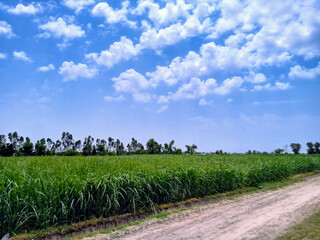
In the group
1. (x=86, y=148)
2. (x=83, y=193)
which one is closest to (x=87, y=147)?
(x=86, y=148)

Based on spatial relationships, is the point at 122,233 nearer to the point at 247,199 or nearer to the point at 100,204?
the point at 100,204

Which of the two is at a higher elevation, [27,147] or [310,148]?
[27,147]

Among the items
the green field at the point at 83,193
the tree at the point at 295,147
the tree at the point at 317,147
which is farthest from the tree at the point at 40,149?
the tree at the point at 317,147

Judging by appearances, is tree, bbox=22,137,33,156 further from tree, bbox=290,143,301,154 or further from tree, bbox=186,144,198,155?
tree, bbox=290,143,301,154

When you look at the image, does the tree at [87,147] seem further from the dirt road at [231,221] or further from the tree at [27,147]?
the dirt road at [231,221]

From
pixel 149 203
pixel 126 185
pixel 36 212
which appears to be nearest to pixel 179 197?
pixel 149 203

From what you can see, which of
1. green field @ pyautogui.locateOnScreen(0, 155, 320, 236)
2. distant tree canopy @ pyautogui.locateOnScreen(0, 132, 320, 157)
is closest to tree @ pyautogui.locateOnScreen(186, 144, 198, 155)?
distant tree canopy @ pyautogui.locateOnScreen(0, 132, 320, 157)

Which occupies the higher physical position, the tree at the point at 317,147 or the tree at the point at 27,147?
the tree at the point at 27,147

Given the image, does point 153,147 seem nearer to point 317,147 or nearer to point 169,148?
point 169,148

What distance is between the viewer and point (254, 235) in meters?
4.09

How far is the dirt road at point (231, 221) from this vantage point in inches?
160

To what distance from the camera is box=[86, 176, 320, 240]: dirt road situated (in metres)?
4.07

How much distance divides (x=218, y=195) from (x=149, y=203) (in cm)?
273

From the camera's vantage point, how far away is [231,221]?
4.84 metres
